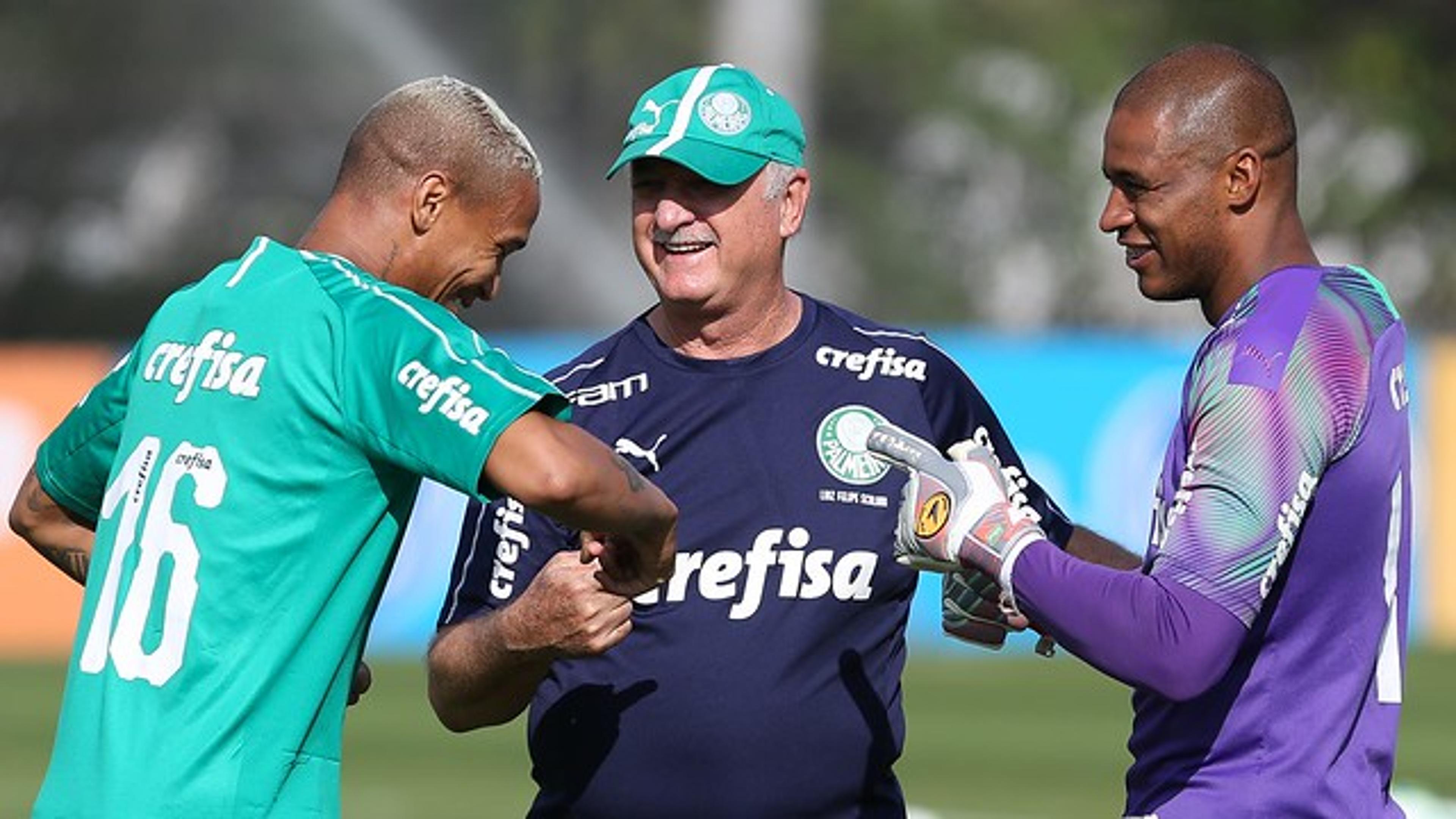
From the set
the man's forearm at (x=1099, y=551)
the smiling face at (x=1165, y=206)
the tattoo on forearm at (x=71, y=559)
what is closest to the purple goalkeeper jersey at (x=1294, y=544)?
the smiling face at (x=1165, y=206)

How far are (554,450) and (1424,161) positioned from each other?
117ft

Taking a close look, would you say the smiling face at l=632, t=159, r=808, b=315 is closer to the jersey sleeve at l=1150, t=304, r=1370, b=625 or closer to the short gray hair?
the short gray hair

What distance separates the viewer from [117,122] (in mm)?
41594

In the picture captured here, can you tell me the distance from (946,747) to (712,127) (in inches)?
325

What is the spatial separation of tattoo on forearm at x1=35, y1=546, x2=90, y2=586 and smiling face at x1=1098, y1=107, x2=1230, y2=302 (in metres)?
2.22

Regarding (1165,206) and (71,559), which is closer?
(1165,206)

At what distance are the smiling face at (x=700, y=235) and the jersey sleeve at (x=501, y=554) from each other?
565 millimetres

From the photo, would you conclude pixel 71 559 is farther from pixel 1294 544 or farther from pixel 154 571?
pixel 1294 544

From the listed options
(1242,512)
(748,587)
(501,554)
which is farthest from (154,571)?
(1242,512)

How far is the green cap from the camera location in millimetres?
6105

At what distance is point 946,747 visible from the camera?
14000mm

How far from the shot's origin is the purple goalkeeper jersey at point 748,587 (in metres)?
6.00

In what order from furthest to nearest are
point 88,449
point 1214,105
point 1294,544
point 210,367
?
point 88,449, point 1214,105, point 210,367, point 1294,544

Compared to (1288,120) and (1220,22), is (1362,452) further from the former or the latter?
(1220,22)
